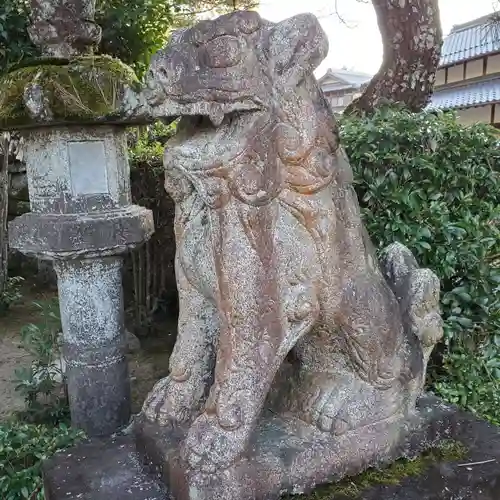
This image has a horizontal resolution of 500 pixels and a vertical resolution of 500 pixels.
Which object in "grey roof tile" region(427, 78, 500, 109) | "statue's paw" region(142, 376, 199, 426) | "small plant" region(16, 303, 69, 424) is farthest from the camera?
"grey roof tile" region(427, 78, 500, 109)

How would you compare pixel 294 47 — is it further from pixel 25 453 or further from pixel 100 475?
pixel 25 453

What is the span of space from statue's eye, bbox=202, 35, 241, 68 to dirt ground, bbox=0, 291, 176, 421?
8.69ft

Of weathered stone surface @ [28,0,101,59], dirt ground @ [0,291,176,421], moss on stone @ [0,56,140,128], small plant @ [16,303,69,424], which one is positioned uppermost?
weathered stone surface @ [28,0,101,59]

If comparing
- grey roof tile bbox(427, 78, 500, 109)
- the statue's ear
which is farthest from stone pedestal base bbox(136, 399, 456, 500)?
grey roof tile bbox(427, 78, 500, 109)

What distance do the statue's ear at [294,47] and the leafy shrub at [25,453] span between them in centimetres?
154

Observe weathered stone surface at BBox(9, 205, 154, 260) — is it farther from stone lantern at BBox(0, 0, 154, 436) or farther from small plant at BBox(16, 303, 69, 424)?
small plant at BBox(16, 303, 69, 424)

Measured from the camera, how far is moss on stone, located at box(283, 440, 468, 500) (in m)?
1.31

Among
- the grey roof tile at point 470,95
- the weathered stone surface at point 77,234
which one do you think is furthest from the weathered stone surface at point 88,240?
the grey roof tile at point 470,95

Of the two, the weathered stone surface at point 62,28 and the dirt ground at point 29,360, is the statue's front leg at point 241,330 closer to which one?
the weathered stone surface at point 62,28

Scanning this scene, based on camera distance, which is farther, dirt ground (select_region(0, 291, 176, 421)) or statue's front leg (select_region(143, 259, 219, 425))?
dirt ground (select_region(0, 291, 176, 421))

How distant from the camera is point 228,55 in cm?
115

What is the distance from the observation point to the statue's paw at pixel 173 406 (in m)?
1.42

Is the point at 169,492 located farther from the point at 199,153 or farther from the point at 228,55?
the point at 228,55

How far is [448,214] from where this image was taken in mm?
2717
